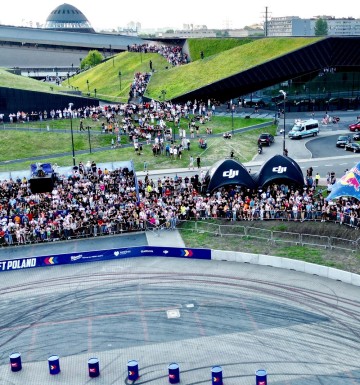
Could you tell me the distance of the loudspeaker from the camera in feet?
129

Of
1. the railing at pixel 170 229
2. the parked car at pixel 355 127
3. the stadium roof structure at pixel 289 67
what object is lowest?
the railing at pixel 170 229

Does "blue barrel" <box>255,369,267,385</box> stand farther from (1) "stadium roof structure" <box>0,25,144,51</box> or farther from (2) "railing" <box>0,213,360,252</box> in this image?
(1) "stadium roof structure" <box>0,25,144,51</box>

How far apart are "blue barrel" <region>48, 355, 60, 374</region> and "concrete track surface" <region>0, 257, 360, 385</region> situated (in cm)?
24

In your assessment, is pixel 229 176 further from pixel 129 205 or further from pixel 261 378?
pixel 261 378

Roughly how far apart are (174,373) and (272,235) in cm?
1434

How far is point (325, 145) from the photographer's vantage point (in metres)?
58.1

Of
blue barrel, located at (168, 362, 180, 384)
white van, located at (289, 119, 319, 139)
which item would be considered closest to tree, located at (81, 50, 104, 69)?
white van, located at (289, 119, 319, 139)

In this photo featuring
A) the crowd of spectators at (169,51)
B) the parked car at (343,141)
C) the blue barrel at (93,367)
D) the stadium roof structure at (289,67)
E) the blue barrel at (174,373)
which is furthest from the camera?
the crowd of spectators at (169,51)

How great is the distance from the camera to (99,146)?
194 feet

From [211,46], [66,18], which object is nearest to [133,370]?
[211,46]

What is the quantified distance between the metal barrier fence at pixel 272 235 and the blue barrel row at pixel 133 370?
1340cm

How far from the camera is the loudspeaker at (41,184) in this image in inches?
1550

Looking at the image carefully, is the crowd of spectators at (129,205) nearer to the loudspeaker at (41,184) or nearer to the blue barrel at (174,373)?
the loudspeaker at (41,184)

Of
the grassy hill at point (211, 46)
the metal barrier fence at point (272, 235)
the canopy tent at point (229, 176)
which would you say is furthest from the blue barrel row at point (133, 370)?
the grassy hill at point (211, 46)
